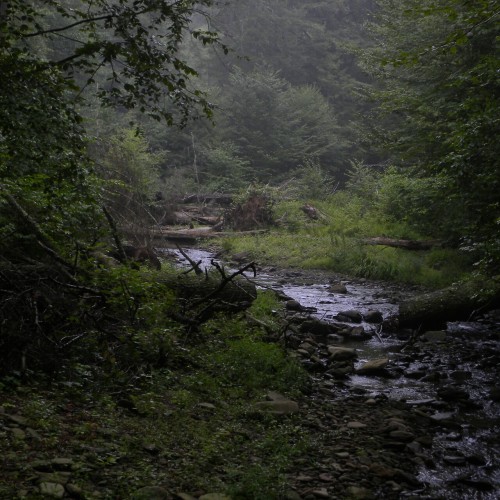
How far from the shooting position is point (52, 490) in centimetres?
304

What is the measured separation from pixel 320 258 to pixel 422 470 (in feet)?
45.6

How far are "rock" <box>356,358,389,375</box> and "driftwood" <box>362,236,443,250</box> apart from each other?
26.2 feet

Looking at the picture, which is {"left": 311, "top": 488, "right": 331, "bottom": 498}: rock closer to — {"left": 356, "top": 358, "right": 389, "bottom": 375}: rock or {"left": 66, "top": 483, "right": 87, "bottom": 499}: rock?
{"left": 66, "top": 483, "right": 87, "bottom": 499}: rock

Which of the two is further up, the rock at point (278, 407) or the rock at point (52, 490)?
the rock at point (52, 490)

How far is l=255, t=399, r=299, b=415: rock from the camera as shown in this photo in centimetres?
557

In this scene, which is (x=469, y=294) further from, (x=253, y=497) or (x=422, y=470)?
(x=253, y=497)

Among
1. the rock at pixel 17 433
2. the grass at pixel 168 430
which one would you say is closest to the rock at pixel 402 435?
the grass at pixel 168 430

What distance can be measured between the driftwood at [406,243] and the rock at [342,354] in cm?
757

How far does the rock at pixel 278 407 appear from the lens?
219 inches

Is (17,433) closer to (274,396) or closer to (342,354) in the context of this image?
(274,396)

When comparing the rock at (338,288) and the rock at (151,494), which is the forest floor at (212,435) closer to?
the rock at (151,494)

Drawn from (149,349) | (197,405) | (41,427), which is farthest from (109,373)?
(41,427)

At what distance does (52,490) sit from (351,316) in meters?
8.35

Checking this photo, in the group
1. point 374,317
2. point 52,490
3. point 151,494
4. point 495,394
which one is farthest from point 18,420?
point 374,317
